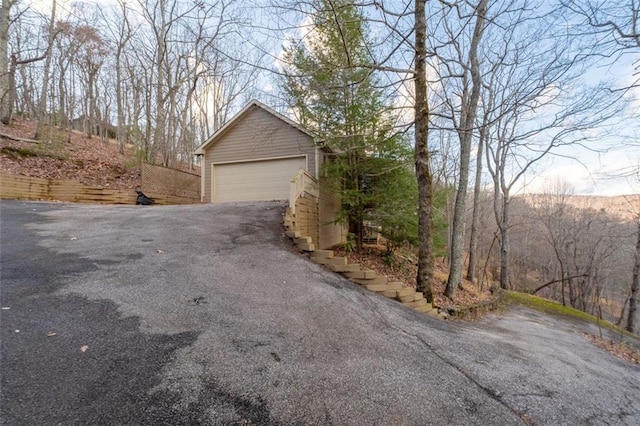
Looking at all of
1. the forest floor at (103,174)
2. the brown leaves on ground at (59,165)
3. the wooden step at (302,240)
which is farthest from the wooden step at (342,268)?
the brown leaves on ground at (59,165)

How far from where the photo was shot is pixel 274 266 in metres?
4.54

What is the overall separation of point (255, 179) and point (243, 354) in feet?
29.1

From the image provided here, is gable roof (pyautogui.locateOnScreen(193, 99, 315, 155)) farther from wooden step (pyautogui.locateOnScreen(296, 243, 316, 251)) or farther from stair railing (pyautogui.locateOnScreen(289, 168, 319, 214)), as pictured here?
wooden step (pyautogui.locateOnScreen(296, 243, 316, 251))

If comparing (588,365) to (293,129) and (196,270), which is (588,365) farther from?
(293,129)

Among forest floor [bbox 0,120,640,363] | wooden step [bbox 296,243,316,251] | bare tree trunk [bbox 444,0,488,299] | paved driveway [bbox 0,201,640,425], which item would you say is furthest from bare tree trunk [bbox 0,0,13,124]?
bare tree trunk [bbox 444,0,488,299]

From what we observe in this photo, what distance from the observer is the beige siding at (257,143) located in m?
10.2

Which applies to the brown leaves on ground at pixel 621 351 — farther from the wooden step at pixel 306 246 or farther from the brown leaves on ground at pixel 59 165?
the brown leaves on ground at pixel 59 165

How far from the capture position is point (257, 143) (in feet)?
35.3

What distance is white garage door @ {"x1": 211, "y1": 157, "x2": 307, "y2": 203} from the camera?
34.1ft

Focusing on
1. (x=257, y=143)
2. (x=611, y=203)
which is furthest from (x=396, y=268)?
(x=611, y=203)

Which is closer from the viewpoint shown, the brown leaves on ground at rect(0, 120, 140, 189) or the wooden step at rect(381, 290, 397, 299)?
the wooden step at rect(381, 290, 397, 299)

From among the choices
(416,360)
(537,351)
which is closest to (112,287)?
(416,360)

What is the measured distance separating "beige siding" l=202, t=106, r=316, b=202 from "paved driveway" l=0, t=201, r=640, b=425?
20.2 feet

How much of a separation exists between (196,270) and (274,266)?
1119 millimetres
